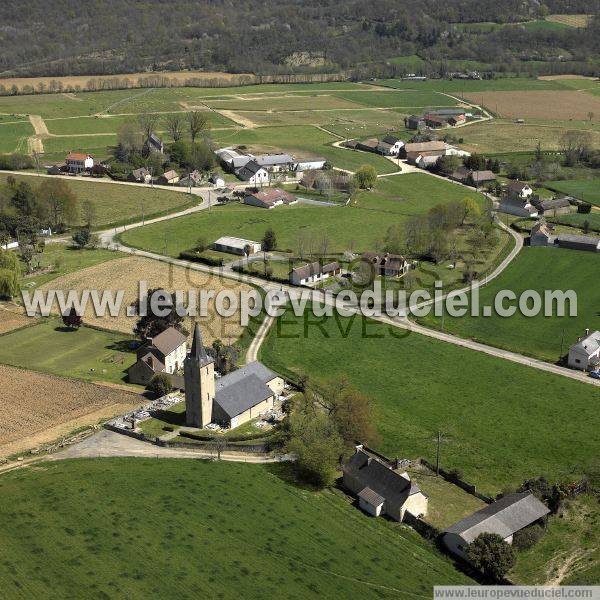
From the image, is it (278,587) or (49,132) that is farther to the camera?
(49,132)

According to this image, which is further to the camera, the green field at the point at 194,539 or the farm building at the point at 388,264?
the farm building at the point at 388,264

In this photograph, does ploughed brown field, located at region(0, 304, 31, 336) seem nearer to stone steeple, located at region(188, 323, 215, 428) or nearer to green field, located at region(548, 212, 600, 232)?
stone steeple, located at region(188, 323, 215, 428)

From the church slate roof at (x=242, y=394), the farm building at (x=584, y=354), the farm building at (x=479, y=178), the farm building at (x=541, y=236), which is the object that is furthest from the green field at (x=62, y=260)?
the farm building at (x=479, y=178)

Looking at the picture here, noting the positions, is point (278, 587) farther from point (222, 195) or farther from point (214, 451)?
point (222, 195)

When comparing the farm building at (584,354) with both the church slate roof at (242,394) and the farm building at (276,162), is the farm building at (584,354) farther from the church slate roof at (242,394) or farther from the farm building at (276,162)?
the farm building at (276,162)

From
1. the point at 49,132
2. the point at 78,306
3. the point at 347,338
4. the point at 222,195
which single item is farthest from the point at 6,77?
the point at 347,338

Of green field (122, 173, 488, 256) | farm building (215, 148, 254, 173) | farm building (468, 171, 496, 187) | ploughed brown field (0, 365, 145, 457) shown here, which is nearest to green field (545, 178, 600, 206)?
farm building (468, 171, 496, 187)

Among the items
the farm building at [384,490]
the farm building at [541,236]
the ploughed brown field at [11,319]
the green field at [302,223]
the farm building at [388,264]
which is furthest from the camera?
the green field at [302,223]
